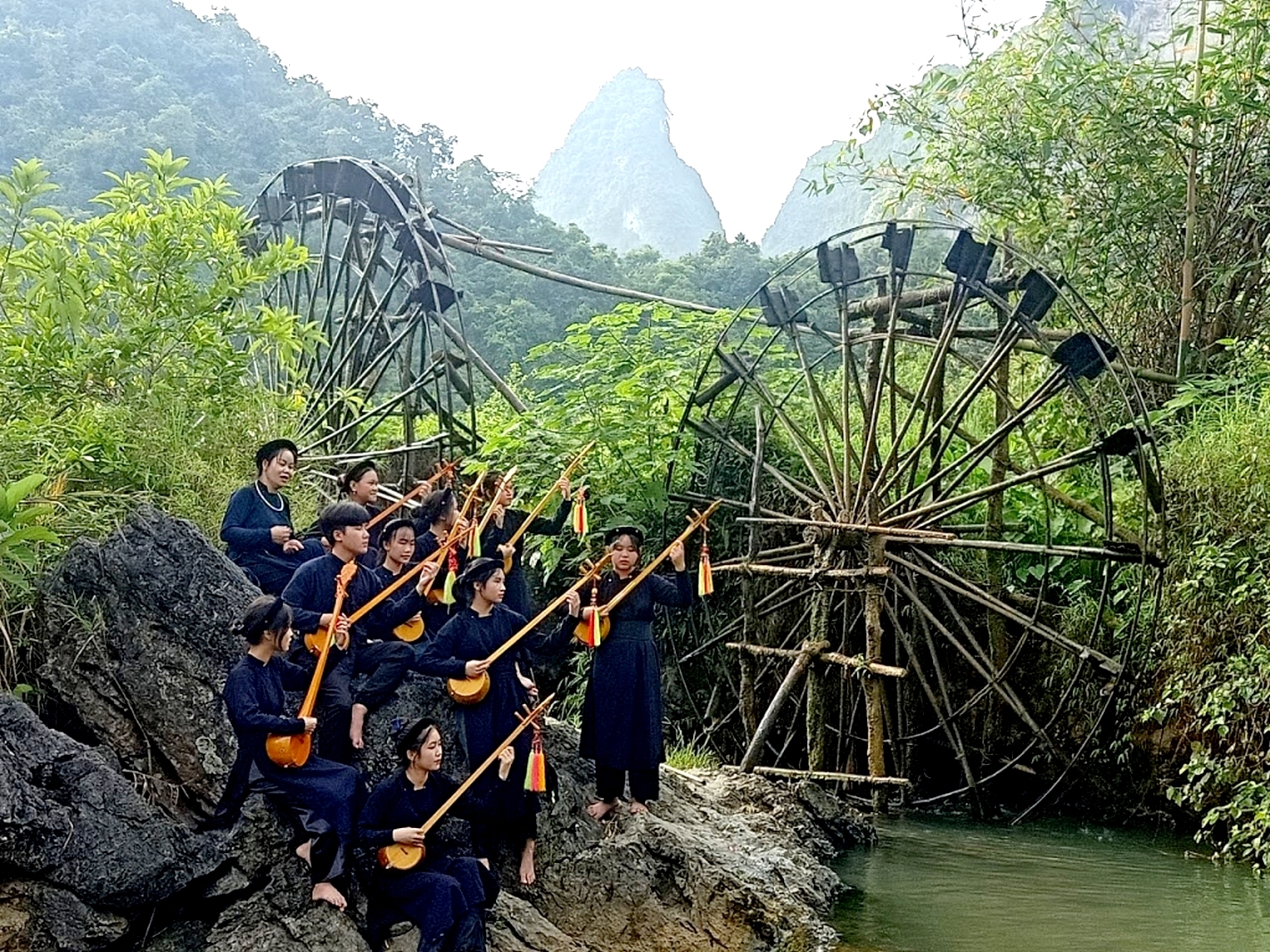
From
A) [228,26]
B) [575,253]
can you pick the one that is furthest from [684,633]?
[228,26]

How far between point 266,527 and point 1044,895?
15.3ft

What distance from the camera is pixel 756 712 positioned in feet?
35.7

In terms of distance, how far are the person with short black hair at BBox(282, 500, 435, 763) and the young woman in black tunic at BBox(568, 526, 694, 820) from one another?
3.27ft

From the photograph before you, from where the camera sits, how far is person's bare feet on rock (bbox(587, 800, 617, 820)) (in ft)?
20.3

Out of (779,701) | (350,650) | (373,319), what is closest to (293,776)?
(350,650)

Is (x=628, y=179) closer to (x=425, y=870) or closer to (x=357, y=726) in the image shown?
(x=357, y=726)

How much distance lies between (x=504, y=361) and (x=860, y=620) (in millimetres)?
12423

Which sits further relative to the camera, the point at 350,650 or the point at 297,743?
the point at 350,650

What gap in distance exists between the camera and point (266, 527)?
6.04 meters

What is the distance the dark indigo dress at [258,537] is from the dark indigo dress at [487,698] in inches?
37.1

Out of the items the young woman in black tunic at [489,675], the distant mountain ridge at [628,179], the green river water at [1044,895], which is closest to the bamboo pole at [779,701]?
the green river water at [1044,895]

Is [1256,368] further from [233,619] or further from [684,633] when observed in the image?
[233,619]

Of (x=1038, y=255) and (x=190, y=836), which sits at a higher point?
(x=1038, y=255)

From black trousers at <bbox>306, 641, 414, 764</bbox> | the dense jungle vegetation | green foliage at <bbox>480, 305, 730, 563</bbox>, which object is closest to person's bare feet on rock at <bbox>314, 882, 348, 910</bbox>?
black trousers at <bbox>306, 641, 414, 764</bbox>
